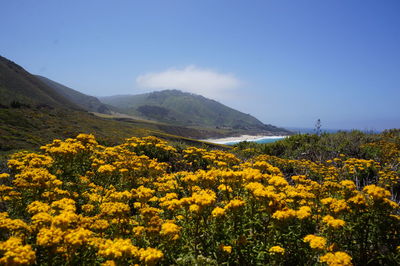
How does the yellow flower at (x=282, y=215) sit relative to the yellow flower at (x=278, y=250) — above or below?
above

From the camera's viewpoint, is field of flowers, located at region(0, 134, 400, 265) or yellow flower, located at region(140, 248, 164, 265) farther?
field of flowers, located at region(0, 134, 400, 265)

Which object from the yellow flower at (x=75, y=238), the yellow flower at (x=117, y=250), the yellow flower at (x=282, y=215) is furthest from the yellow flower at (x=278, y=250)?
the yellow flower at (x=75, y=238)

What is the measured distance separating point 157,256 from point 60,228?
70.7 inches

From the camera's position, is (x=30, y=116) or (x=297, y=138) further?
(x=30, y=116)

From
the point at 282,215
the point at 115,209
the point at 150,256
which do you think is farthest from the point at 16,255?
the point at 282,215

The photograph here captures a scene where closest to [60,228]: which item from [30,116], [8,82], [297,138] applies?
[297,138]

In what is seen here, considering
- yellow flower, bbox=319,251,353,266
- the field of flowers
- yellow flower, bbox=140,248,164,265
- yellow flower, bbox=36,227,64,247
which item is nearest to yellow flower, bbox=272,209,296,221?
the field of flowers

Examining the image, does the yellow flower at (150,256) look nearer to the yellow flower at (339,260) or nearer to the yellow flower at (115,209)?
the yellow flower at (115,209)

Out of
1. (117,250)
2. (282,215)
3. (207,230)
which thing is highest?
(282,215)

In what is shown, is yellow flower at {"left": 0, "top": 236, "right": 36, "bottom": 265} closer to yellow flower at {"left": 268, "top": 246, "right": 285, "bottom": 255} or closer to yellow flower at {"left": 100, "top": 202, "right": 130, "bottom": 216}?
yellow flower at {"left": 100, "top": 202, "right": 130, "bottom": 216}

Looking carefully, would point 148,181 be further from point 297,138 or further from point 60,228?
point 297,138

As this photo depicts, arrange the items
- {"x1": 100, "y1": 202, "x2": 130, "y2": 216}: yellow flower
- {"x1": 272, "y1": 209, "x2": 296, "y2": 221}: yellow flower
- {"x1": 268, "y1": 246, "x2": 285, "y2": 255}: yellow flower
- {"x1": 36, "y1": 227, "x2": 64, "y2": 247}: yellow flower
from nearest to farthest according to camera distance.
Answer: {"x1": 36, "y1": 227, "x2": 64, "y2": 247}: yellow flower < {"x1": 268, "y1": 246, "x2": 285, "y2": 255}: yellow flower < {"x1": 272, "y1": 209, "x2": 296, "y2": 221}: yellow flower < {"x1": 100, "y1": 202, "x2": 130, "y2": 216}: yellow flower

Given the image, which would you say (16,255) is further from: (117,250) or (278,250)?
(278,250)

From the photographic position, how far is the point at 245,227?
575 centimetres
